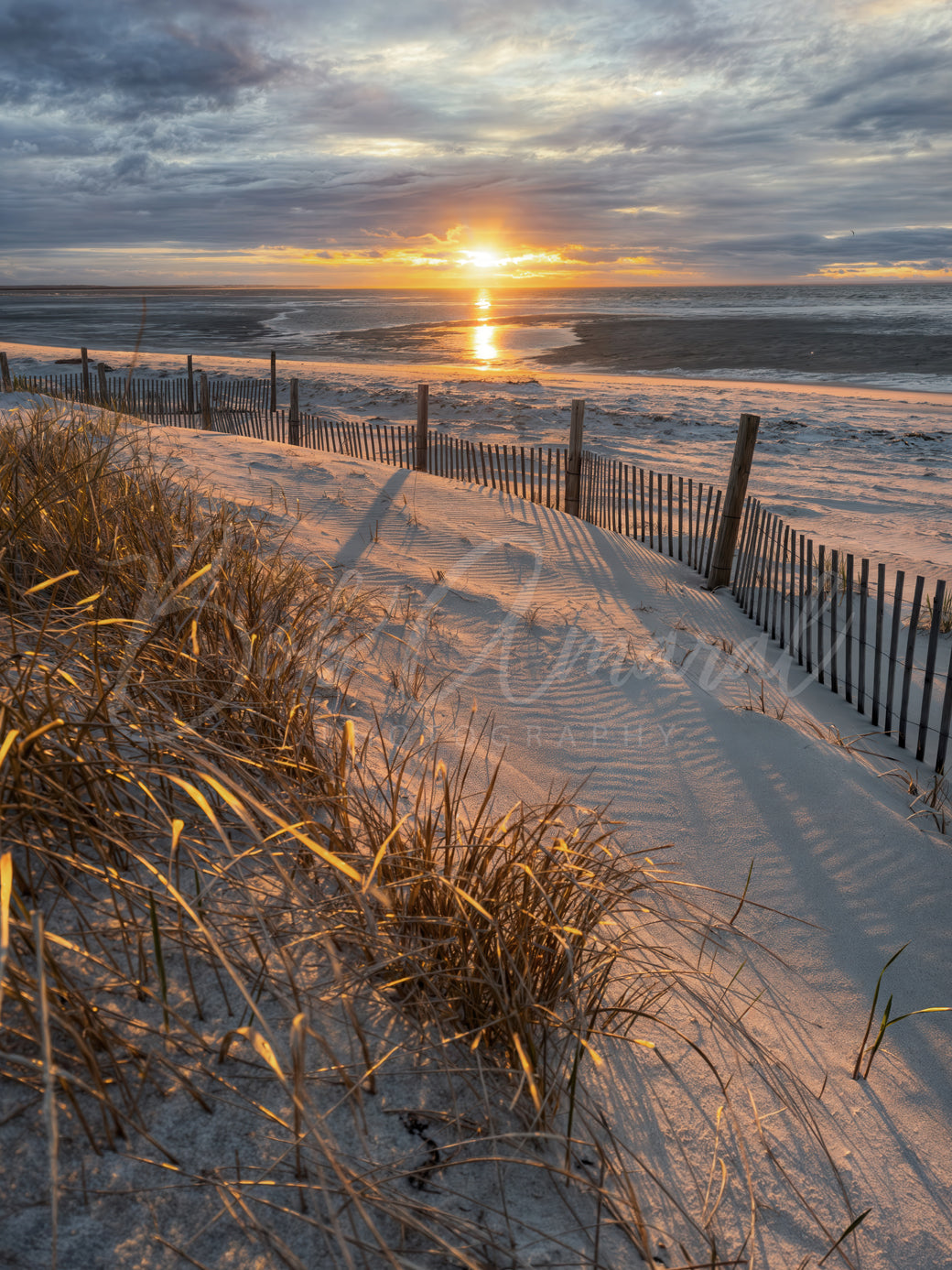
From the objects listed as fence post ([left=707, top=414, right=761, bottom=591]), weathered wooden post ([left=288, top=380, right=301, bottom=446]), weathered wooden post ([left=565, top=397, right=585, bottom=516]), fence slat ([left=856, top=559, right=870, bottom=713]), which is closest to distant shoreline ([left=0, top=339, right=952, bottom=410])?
weathered wooden post ([left=288, top=380, right=301, bottom=446])

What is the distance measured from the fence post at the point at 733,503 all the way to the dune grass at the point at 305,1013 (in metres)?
5.62

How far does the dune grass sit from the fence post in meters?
5.62

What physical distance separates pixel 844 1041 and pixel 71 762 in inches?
81.7

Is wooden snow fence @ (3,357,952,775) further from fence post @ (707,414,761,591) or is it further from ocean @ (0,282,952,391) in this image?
ocean @ (0,282,952,391)

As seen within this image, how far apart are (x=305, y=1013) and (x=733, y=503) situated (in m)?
6.73

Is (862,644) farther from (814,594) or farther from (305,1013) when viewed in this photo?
(305,1013)

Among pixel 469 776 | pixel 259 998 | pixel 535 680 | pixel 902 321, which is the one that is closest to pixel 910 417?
pixel 535 680

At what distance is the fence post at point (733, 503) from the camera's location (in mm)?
6926

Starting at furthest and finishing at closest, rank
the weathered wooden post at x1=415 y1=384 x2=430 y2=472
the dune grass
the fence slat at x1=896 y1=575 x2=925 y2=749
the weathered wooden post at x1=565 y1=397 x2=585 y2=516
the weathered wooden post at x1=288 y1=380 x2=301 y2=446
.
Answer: the weathered wooden post at x1=288 y1=380 x2=301 y2=446, the weathered wooden post at x1=415 y1=384 x2=430 y2=472, the weathered wooden post at x1=565 y1=397 x2=585 y2=516, the fence slat at x1=896 y1=575 x2=925 y2=749, the dune grass

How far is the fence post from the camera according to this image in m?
6.93

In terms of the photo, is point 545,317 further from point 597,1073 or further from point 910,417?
point 597,1073

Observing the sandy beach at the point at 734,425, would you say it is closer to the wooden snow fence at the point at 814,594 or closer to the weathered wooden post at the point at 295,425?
the wooden snow fence at the point at 814,594

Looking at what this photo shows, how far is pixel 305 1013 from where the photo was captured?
4.78ft

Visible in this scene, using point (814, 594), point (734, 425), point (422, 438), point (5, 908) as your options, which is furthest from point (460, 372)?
point (5, 908)
